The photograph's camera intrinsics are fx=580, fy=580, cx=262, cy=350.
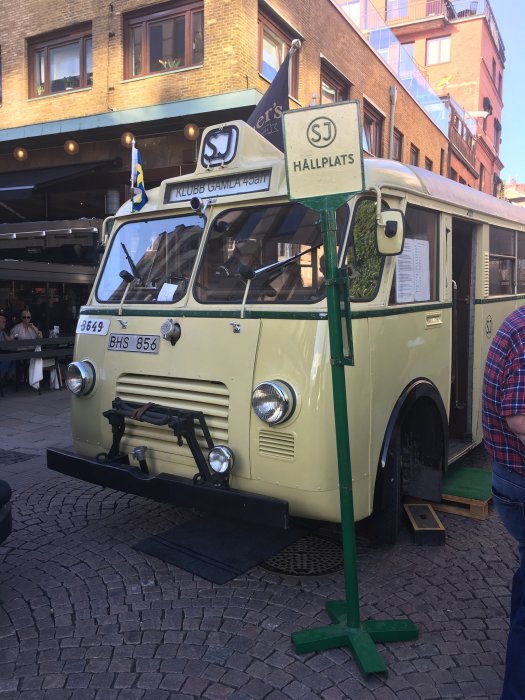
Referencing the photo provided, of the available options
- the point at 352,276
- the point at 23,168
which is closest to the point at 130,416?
the point at 352,276

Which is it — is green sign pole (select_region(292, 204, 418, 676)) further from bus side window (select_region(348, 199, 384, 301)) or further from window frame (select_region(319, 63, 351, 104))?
window frame (select_region(319, 63, 351, 104))

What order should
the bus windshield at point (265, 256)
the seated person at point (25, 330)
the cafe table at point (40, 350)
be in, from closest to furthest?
the bus windshield at point (265, 256) < the cafe table at point (40, 350) < the seated person at point (25, 330)

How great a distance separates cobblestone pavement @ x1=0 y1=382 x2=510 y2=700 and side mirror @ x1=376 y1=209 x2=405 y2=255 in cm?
209

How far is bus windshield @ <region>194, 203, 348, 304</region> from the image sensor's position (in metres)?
3.64

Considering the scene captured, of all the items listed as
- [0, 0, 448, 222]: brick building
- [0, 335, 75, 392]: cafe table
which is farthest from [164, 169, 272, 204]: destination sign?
[0, 0, 448, 222]: brick building

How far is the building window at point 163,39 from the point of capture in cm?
1171

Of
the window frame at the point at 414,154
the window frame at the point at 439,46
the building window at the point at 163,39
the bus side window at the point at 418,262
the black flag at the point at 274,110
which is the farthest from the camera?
the window frame at the point at 439,46

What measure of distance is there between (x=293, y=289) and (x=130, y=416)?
4.46 ft

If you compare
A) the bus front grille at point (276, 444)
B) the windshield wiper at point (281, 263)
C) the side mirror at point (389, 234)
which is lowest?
the bus front grille at point (276, 444)

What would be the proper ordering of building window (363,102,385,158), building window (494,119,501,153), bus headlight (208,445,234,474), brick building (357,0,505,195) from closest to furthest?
1. bus headlight (208,445,234,474)
2. building window (363,102,385,158)
3. brick building (357,0,505,195)
4. building window (494,119,501,153)

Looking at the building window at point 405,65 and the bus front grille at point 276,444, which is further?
the building window at point 405,65

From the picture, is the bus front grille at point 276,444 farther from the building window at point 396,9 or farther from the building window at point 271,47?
the building window at point 396,9

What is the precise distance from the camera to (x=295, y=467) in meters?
3.39

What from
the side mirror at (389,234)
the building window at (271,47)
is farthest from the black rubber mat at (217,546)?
the building window at (271,47)
